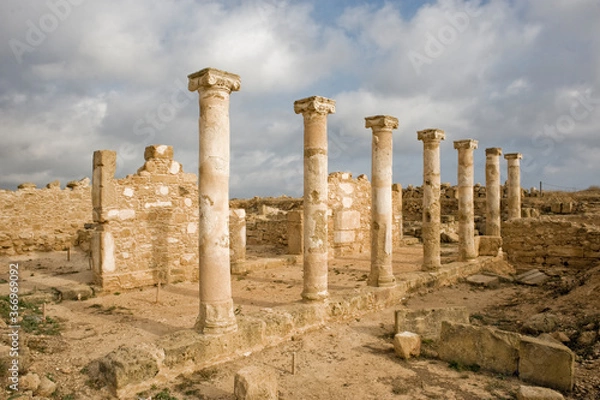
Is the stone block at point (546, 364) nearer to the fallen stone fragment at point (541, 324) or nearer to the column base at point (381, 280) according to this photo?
the fallen stone fragment at point (541, 324)

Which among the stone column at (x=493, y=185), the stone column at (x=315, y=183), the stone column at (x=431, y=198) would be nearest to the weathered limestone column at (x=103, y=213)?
the stone column at (x=315, y=183)

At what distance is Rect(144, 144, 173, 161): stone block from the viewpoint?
36.0ft

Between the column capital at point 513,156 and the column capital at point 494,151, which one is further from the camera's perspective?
the column capital at point 513,156

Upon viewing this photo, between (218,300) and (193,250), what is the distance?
5.54 metres

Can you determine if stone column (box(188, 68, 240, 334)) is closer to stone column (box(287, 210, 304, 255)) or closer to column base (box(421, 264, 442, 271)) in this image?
column base (box(421, 264, 442, 271))

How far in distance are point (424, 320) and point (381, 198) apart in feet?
11.4

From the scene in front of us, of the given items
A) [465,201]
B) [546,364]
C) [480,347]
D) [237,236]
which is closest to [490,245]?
[465,201]

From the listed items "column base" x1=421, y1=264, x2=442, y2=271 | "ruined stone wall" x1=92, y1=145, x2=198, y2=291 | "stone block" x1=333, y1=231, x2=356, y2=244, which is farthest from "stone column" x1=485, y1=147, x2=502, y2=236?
"ruined stone wall" x1=92, y1=145, x2=198, y2=291

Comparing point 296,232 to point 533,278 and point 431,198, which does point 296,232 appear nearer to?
point 431,198

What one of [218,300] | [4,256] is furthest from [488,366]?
[4,256]

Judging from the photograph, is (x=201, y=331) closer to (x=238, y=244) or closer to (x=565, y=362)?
(x=565, y=362)

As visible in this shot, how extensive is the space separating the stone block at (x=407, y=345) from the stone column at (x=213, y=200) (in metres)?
2.52

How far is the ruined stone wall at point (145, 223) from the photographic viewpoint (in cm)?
993

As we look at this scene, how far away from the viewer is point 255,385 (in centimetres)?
475
